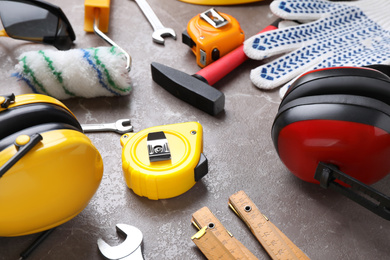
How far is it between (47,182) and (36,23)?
61 centimetres

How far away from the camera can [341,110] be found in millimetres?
665

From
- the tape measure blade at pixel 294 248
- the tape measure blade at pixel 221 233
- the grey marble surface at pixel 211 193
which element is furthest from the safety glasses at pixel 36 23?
the tape measure blade at pixel 294 248

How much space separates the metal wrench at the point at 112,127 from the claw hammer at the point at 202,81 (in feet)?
0.45

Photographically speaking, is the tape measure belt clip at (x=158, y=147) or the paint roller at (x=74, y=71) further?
the paint roller at (x=74, y=71)

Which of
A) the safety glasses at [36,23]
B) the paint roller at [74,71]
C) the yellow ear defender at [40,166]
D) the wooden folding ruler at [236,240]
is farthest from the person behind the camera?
the safety glasses at [36,23]

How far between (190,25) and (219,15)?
0.25 feet

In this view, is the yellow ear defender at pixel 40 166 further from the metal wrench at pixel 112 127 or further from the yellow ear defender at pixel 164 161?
the metal wrench at pixel 112 127

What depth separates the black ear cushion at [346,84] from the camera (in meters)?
0.68

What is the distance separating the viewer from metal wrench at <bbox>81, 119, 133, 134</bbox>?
3.01 feet

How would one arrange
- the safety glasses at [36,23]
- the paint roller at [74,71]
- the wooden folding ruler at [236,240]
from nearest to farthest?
the wooden folding ruler at [236,240], the paint roller at [74,71], the safety glasses at [36,23]

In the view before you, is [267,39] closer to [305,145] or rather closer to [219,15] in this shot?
[219,15]

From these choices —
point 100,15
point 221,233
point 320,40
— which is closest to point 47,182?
point 221,233

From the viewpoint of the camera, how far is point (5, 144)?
1.99ft

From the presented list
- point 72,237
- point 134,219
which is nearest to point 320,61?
point 134,219
